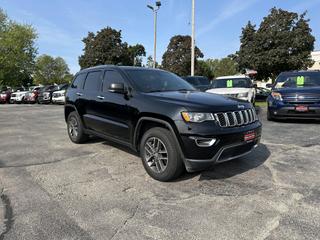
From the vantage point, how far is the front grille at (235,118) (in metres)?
4.35

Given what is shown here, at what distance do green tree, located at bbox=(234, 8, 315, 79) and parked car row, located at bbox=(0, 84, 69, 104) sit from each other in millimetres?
18957

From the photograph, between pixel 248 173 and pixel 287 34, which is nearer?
pixel 248 173

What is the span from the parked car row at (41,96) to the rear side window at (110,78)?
17043 millimetres

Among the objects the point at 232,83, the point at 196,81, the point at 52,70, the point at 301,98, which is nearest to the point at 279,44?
the point at 196,81

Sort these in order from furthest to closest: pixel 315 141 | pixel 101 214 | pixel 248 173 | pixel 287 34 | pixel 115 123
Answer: pixel 287 34, pixel 315 141, pixel 115 123, pixel 248 173, pixel 101 214

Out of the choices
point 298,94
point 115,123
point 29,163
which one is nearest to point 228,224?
point 115,123

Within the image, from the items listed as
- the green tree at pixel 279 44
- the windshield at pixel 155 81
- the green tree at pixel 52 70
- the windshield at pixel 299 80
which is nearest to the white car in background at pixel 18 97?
the green tree at pixel 279 44

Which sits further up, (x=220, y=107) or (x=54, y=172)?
(x=220, y=107)

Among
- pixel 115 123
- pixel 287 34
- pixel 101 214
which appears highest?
pixel 287 34

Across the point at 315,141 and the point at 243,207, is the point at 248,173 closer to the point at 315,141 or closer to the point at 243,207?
the point at 243,207

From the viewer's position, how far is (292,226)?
3285 millimetres

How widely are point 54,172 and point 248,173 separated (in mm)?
3108

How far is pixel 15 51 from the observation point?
4384 cm

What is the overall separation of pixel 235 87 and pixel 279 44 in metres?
21.2
